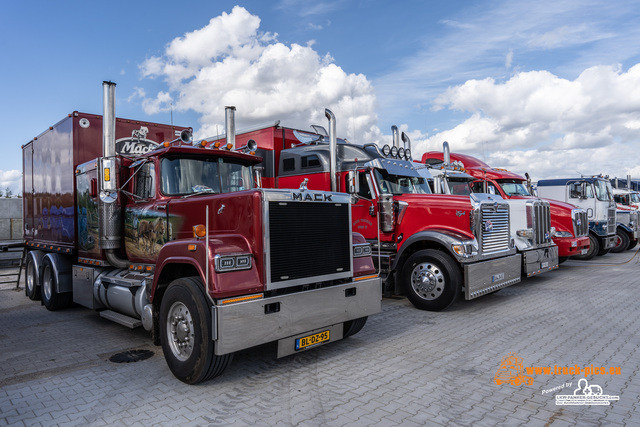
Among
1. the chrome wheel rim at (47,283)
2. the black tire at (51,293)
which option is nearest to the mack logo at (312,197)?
the black tire at (51,293)

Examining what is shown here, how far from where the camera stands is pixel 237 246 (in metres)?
4.50

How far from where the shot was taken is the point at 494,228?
7961mm

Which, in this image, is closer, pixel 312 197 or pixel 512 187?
pixel 312 197

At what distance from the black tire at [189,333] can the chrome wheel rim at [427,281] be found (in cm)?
410

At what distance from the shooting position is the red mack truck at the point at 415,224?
24.1 ft

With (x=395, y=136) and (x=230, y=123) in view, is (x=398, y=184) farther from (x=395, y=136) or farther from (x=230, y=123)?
(x=230, y=123)

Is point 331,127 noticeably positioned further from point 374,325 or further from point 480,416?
point 480,416

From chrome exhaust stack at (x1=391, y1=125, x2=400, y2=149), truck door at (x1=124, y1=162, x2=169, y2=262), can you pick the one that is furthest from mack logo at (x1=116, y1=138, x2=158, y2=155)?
chrome exhaust stack at (x1=391, y1=125, x2=400, y2=149)

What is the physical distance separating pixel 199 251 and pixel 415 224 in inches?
184

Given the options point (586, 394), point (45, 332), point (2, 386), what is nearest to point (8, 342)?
point (45, 332)

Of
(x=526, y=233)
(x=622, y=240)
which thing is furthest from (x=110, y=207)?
(x=622, y=240)

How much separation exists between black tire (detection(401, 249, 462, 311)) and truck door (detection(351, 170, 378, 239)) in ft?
3.63

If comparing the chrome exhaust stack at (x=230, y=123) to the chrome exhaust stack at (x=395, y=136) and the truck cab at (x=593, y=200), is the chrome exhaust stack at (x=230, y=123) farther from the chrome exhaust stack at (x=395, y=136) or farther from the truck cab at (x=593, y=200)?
the truck cab at (x=593, y=200)

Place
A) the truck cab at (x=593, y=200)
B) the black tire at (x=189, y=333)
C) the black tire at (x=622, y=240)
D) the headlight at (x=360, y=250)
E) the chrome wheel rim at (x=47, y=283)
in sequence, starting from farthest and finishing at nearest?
the black tire at (x=622, y=240) → the truck cab at (x=593, y=200) → the chrome wheel rim at (x=47, y=283) → the headlight at (x=360, y=250) → the black tire at (x=189, y=333)
